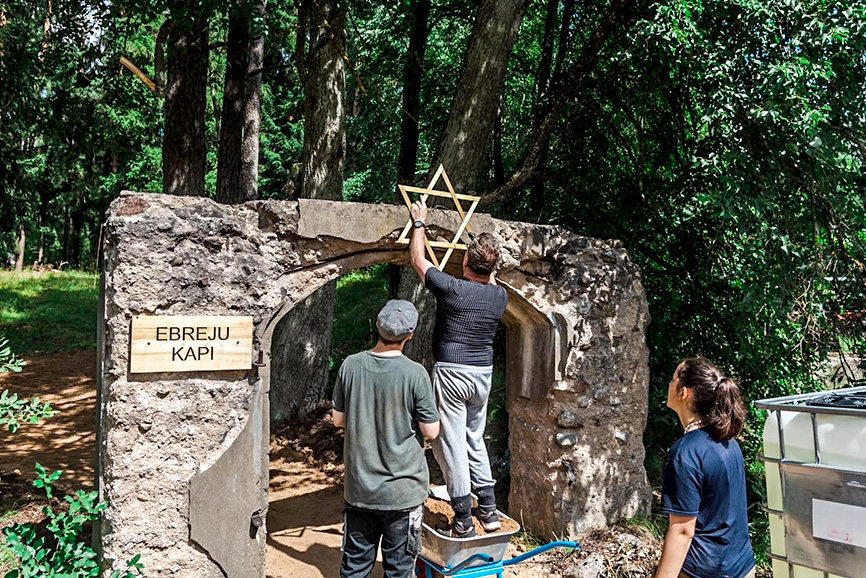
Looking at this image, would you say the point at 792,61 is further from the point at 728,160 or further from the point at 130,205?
the point at 130,205

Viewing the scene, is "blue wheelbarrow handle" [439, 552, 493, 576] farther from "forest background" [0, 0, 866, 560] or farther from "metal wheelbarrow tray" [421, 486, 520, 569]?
"forest background" [0, 0, 866, 560]

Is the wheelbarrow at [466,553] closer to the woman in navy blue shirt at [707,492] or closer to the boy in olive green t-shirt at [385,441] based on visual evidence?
the boy in olive green t-shirt at [385,441]

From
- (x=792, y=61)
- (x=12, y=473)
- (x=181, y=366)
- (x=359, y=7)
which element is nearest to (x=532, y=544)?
(x=181, y=366)

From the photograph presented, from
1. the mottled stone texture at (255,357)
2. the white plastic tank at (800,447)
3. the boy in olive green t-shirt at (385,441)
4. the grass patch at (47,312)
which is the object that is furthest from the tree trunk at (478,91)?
the grass patch at (47,312)

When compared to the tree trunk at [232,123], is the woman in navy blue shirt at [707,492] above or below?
below

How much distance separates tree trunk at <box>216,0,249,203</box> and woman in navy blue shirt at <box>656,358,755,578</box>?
25.7 ft

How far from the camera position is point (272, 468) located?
844 centimetres

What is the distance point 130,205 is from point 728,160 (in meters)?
4.72

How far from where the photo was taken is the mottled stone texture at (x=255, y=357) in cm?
415

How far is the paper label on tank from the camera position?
10.2ft

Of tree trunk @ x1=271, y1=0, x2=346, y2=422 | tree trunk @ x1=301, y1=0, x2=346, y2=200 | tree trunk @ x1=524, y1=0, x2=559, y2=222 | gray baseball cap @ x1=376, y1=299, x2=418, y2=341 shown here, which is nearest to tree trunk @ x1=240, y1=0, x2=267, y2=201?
tree trunk @ x1=271, y1=0, x2=346, y2=422

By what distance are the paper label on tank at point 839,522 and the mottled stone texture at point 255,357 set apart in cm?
258

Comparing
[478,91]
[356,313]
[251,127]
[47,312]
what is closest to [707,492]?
[478,91]

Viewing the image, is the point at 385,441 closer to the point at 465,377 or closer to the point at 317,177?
the point at 465,377
